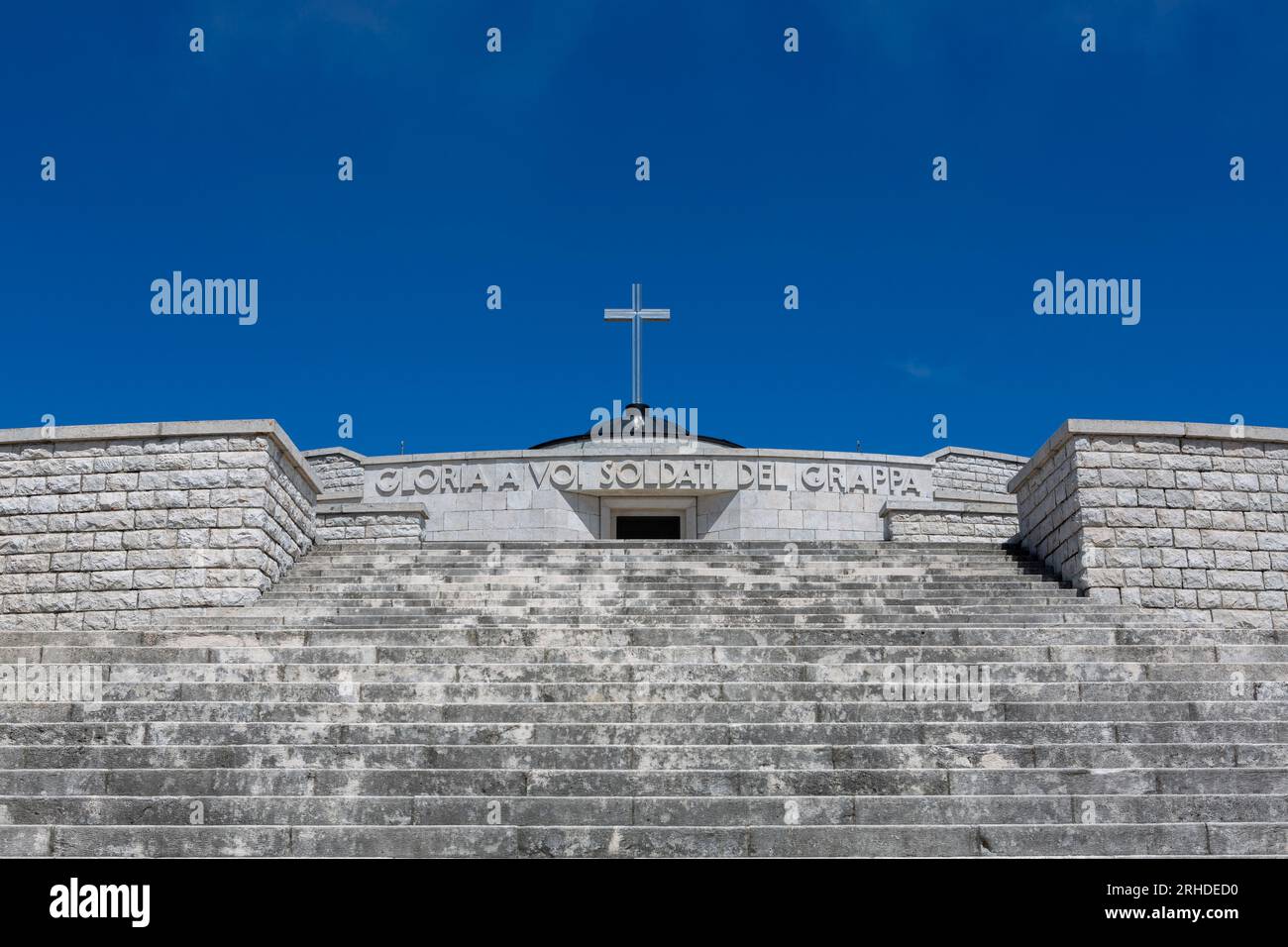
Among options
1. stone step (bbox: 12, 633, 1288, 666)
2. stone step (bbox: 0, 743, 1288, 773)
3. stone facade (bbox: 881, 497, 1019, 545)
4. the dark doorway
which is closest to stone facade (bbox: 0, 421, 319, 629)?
stone step (bbox: 12, 633, 1288, 666)

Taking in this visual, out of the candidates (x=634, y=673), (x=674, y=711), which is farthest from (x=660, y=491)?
(x=674, y=711)

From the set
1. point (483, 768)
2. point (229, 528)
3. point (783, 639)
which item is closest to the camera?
point (483, 768)

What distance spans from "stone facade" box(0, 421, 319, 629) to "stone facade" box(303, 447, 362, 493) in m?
10.3

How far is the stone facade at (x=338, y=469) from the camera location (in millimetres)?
21003

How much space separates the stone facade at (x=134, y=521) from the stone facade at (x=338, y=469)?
33.9 feet

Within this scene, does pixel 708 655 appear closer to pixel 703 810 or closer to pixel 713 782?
pixel 713 782

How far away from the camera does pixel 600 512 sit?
1736 centimetres

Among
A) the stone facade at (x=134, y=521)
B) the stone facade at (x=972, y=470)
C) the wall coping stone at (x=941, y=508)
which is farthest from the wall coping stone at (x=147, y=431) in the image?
the stone facade at (x=972, y=470)

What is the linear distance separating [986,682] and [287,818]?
4785 mm

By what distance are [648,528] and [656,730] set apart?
11.0 m

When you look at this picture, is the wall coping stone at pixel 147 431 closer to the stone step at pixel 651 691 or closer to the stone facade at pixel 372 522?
the stone step at pixel 651 691

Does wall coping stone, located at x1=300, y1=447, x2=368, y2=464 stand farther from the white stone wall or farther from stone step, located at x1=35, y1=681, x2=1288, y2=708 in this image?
stone step, located at x1=35, y1=681, x2=1288, y2=708
